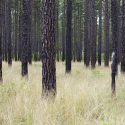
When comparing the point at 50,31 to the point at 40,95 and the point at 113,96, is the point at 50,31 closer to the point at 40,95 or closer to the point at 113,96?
the point at 40,95

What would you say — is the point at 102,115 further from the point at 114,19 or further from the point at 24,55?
the point at 114,19

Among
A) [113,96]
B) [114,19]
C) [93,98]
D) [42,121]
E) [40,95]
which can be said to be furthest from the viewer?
[114,19]

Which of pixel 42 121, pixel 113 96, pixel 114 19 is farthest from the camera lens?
pixel 114 19

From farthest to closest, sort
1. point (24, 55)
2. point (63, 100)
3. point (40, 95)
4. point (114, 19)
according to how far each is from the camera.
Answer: point (114, 19)
point (24, 55)
point (40, 95)
point (63, 100)

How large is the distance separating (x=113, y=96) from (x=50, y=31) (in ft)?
8.83

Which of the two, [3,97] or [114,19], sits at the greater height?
[114,19]

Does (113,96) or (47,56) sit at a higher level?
(47,56)

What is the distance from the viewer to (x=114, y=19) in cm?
1686

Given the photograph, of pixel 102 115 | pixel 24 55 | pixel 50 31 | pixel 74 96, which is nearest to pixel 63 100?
pixel 74 96

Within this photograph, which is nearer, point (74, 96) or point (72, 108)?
point (72, 108)

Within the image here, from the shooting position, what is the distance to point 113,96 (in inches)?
402

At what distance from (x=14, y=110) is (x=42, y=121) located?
109 cm

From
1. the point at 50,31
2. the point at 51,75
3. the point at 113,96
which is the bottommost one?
the point at 113,96

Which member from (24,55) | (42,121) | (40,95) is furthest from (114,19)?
(42,121)
